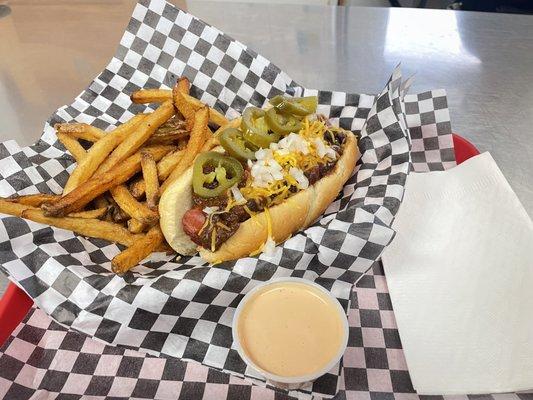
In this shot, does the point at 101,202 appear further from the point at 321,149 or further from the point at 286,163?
the point at 321,149

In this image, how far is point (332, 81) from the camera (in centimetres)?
406

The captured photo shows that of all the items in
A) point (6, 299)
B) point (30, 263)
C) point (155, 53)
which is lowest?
point (6, 299)

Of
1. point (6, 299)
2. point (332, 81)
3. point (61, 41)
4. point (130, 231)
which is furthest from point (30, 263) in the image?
point (61, 41)

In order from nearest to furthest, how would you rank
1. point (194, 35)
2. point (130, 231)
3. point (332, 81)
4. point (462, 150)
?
1. point (130, 231)
2. point (462, 150)
3. point (194, 35)
4. point (332, 81)

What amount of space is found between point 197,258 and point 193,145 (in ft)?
2.19

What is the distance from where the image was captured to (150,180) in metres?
2.40

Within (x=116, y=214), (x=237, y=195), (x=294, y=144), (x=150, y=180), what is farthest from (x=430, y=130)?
(x=116, y=214)

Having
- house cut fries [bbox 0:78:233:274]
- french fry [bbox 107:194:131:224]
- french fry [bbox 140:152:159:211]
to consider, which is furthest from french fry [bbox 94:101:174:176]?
french fry [bbox 107:194:131:224]

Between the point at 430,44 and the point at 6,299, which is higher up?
the point at 430,44

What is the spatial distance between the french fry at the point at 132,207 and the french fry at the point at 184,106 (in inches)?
24.0

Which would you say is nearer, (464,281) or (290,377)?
(290,377)

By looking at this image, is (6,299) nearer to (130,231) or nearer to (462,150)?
(130,231)

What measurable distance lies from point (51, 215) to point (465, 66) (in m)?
3.86

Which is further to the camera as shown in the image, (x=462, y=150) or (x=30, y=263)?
(x=462, y=150)
